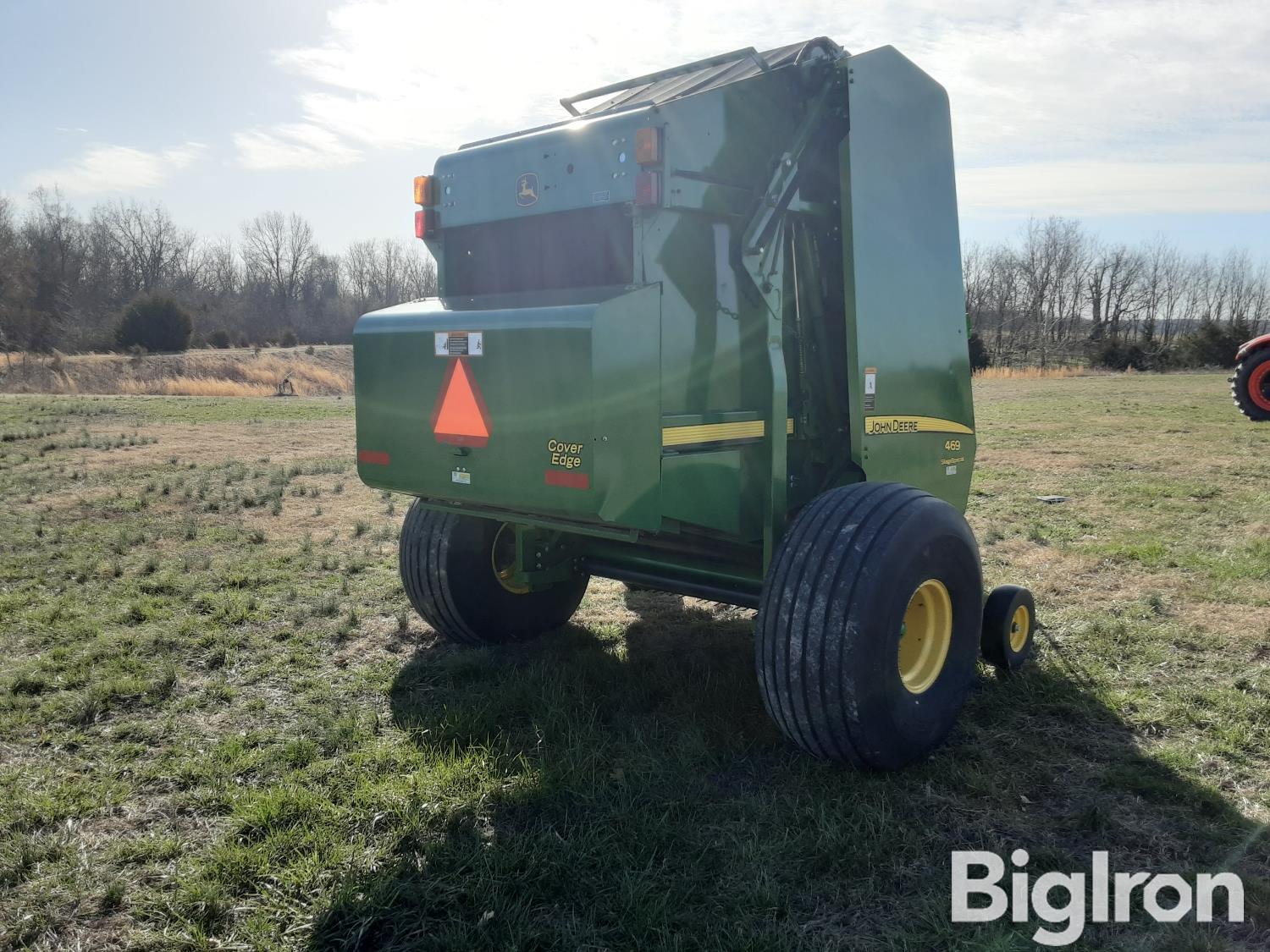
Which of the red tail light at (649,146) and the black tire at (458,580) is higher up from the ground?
the red tail light at (649,146)

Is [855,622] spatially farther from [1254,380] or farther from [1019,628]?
[1254,380]

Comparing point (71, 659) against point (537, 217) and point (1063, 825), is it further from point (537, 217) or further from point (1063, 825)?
point (1063, 825)

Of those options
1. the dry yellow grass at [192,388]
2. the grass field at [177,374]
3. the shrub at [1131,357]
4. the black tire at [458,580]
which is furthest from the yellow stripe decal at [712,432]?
the shrub at [1131,357]

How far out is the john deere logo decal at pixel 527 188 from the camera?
4293mm

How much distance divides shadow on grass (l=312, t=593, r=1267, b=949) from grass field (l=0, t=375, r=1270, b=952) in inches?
0.5

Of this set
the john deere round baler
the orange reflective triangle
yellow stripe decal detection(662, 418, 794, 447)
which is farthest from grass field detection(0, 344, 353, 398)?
yellow stripe decal detection(662, 418, 794, 447)

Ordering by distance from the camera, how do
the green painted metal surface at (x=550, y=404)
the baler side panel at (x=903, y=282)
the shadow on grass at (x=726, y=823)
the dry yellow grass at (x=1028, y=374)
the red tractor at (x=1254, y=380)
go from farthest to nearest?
the dry yellow grass at (x=1028, y=374), the red tractor at (x=1254, y=380), the baler side panel at (x=903, y=282), the green painted metal surface at (x=550, y=404), the shadow on grass at (x=726, y=823)

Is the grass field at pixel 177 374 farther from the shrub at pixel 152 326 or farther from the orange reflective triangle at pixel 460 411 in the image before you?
the orange reflective triangle at pixel 460 411

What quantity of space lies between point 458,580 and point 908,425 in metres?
→ 2.63

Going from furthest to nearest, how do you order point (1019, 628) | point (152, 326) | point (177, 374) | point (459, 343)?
point (152, 326) < point (177, 374) < point (1019, 628) < point (459, 343)

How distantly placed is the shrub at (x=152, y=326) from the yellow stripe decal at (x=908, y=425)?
1706 inches

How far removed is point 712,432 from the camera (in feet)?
13.1

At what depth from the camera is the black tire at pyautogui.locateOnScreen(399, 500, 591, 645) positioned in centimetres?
526

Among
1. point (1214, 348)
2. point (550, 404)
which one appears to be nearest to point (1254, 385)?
point (550, 404)
